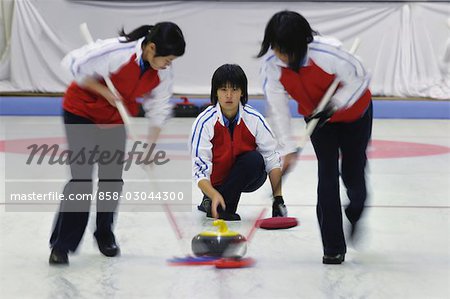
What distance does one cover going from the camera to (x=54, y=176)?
472 cm

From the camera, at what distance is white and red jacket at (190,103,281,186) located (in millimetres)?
3271

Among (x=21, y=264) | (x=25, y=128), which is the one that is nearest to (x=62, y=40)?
(x=25, y=128)

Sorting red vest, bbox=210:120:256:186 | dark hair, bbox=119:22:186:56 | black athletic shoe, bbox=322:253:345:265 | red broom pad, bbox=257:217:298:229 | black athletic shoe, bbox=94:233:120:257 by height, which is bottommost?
red broom pad, bbox=257:217:298:229

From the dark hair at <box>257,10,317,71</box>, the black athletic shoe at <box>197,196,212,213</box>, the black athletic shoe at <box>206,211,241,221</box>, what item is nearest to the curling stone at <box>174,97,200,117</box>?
the black athletic shoe at <box>197,196,212,213</box>

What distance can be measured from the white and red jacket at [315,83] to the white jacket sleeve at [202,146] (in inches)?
14.0

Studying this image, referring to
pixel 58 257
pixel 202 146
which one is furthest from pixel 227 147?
pixel 58 257

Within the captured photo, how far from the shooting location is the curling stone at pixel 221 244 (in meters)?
2.78

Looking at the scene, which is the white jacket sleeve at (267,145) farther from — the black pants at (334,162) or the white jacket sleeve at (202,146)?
the black pants at (334,162)

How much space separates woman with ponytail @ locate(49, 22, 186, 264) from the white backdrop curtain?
236 inches

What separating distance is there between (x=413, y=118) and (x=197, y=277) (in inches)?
249

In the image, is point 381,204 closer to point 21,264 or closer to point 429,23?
point 21,264

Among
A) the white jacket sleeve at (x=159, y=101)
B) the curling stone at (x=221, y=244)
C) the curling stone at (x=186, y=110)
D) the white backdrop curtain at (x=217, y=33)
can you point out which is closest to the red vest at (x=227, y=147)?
the white jacket sleeve at (x=159, y=101)

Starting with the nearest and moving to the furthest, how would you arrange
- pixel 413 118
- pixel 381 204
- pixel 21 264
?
pixel 21 264 < pixel 381 204 < pixel 413 118

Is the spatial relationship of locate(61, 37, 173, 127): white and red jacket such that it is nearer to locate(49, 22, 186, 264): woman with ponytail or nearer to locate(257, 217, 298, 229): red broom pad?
locate(49, 22, 186, 264): woman with ponytail
